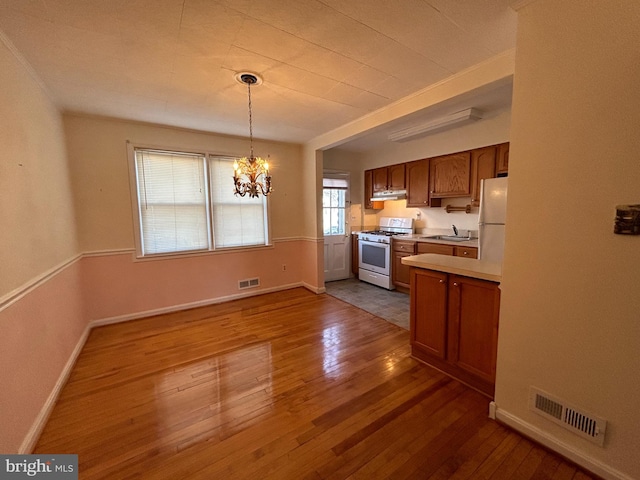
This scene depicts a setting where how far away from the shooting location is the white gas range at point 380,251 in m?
4.63

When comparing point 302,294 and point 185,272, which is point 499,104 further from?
point 185,272

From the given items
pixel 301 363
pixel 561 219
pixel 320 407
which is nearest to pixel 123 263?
pixel 301 363

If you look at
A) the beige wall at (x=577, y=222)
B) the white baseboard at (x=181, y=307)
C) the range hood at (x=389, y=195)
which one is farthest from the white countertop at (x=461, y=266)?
the white baseboard at (x=181, y=307)

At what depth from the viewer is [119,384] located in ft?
7.20

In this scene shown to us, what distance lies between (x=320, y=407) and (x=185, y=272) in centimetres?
289

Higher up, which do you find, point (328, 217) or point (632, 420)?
point (328, 217)

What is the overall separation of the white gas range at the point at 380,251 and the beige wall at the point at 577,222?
2961 millimetres

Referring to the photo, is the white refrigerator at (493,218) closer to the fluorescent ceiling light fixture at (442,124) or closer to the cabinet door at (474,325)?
the fluorescent ceiling light fixture at (442,124)

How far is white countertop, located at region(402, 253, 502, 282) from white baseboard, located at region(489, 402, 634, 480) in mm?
882

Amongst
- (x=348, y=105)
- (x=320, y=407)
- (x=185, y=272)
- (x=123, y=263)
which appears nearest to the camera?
(x=320, y=407)

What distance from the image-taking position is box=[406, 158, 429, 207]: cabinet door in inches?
173

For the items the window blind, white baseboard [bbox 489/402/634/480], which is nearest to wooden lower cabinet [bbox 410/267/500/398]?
white baseboard [bbox 489/402/634/480]

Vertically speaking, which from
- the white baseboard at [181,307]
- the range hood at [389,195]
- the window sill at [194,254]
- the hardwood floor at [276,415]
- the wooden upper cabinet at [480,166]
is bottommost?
the hardwood floor at [276,415]

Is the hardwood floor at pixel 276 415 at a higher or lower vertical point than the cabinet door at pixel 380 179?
lower
